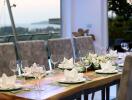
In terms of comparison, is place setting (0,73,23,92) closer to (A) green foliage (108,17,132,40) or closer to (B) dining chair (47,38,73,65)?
(B) dining chair (47,38,73,65)

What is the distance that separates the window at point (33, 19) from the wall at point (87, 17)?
22 centimetres

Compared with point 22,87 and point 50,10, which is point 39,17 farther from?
point 22,87

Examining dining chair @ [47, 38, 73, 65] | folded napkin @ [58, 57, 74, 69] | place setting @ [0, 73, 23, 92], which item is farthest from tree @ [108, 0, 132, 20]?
place setting @ [0, 73, 23, 92]

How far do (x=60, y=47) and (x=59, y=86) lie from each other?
201cm

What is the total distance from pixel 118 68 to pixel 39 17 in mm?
4000

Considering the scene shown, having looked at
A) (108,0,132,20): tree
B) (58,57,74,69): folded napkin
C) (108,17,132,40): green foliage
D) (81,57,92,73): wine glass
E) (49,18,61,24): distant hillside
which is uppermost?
(108,0,132,20): tree

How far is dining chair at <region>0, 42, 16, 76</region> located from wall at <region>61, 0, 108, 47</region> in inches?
156

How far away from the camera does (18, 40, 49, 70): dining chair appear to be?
3850 mm

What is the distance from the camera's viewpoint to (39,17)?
7.04 metres

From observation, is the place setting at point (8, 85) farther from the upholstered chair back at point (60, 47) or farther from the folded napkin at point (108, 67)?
the upholstered chair back at point (60, 47)

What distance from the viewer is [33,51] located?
3957mm

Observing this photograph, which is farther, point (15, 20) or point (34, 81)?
point (15, 20)

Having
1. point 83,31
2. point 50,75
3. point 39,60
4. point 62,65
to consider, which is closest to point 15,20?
point 83,31

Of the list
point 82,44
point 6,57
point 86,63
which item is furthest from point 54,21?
point 86,63
